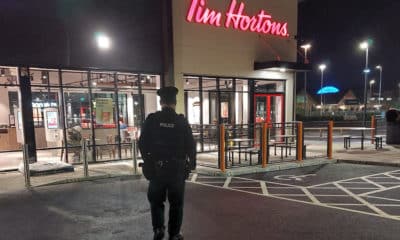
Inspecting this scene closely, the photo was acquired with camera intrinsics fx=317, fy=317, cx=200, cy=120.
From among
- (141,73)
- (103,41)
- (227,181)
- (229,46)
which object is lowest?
(227,181)

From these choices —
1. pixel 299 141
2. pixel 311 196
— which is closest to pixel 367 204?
pixel 311 196

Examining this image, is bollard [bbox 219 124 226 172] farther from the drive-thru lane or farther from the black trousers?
the black trousers

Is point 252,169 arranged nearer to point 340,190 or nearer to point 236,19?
point 340,190

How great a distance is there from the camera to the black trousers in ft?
12.7

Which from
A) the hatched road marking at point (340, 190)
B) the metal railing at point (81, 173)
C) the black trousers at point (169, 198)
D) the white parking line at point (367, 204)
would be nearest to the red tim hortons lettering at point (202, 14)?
the metal railing at point (81, 173)

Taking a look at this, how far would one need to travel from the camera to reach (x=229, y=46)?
13.7 m

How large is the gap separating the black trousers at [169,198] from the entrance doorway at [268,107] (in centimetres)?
1113

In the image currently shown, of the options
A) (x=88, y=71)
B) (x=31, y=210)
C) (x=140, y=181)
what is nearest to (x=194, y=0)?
(x=88, y=71)

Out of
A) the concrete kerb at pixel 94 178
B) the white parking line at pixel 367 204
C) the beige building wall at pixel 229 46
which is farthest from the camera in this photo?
the beige building wall at pixel 229 46

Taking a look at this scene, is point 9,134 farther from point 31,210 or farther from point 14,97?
point 31,210

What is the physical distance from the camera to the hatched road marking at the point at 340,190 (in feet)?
19.6

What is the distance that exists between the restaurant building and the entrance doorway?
1.9 inches

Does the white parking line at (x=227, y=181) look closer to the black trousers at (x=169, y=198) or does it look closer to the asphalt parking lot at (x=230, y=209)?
the asphalt parking lot at (x=230, y=209)

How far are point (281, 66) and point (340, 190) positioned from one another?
7.66m
